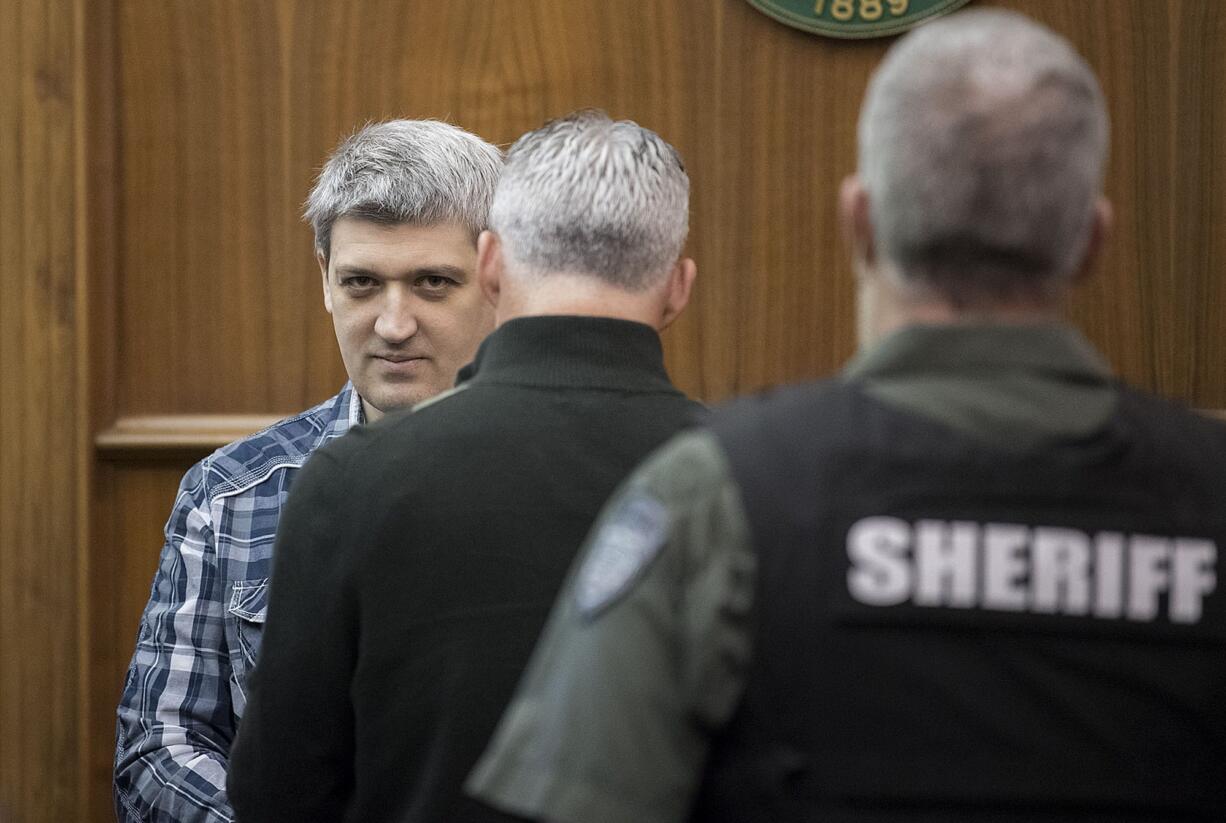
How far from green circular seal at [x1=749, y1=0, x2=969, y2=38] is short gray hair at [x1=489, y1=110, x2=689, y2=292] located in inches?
43.5

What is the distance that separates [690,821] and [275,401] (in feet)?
5.83

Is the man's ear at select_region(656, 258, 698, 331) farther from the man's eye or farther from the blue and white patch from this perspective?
the man's eye

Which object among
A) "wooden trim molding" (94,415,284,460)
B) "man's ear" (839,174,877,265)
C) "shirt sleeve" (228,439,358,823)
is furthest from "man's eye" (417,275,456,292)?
"man's ear" (839,174,877,265)

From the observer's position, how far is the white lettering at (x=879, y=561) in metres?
0.91

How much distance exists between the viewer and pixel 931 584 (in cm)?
91

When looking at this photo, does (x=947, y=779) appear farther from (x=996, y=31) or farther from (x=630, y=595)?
(x=996, y=31)

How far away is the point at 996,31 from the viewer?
96 cm

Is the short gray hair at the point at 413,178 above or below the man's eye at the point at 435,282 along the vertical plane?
above

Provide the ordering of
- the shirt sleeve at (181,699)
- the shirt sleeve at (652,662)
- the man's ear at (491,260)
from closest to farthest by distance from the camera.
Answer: the shirt sleeve at (652,662)
the man's ear at (491,260)
the shirt sleeve at (181,699)

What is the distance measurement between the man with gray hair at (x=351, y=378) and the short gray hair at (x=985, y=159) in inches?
→ 46.7

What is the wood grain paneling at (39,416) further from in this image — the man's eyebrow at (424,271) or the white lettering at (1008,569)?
the white lettering at (1008,569)

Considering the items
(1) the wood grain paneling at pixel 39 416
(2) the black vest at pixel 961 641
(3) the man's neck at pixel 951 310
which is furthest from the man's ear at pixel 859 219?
(1) the wood grain paneling at pixel 39 416

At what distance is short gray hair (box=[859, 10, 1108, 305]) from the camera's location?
93 cm

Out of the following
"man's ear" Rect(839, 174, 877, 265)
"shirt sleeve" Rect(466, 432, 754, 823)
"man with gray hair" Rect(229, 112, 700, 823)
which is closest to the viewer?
"shirt sleeve" Rect(466, 432, 754, 823)
